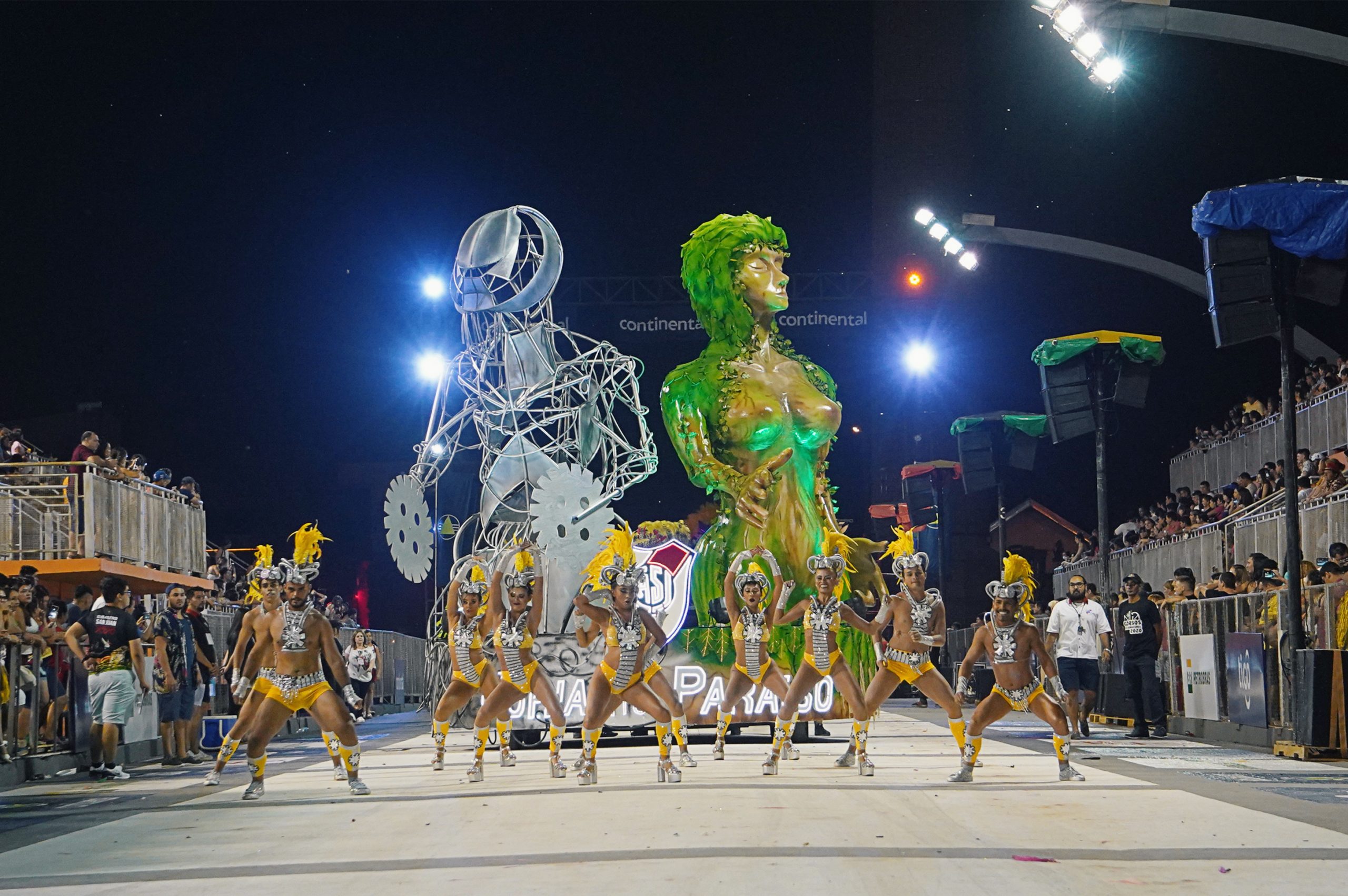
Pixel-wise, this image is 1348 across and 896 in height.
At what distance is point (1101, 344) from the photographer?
19.8 metres

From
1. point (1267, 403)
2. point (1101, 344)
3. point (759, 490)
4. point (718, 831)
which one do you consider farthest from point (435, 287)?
point (718, 831)

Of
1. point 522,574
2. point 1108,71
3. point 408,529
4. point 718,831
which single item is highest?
point 1108,71

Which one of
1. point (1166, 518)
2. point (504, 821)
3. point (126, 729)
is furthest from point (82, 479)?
point (1166, 518)

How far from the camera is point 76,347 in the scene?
2705 centimetres

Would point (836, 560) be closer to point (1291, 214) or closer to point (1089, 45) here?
Answer: point (1089, 45)

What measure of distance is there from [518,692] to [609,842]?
519 cm

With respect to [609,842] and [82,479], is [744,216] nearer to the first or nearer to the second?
[82,479]

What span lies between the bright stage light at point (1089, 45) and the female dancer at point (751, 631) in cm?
581

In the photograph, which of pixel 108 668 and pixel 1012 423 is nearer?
pixel 108 668

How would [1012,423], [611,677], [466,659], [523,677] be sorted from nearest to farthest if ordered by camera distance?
[611,677] < [523,677] < [466,659] < [1012,423]

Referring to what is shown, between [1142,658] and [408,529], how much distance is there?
30.0ft

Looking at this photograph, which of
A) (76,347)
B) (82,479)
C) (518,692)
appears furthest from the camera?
(76,347)

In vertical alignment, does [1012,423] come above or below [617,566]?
above

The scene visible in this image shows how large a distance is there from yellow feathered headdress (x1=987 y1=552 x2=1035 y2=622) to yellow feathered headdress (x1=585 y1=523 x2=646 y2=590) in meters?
3.04
